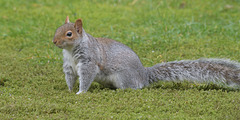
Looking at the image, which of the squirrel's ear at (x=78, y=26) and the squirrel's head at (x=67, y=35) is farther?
the squirrel's ear at (x=78, y=26)

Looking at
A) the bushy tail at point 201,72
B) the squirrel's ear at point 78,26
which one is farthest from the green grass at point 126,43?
the squirrel's ear at point 78,26

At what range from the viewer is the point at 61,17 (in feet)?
26.5

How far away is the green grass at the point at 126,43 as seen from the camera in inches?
152

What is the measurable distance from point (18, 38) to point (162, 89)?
3.59 meters

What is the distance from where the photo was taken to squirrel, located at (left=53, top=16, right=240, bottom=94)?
4.46 m

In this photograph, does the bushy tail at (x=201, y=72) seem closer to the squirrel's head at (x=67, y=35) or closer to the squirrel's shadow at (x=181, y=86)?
the squirrel's shadow at (x=181, y=86)

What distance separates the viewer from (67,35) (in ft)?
14.3

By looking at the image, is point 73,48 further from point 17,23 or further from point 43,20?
point 17,23

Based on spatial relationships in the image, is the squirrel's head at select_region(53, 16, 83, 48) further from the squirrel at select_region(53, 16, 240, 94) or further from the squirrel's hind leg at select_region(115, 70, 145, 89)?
the squirrel's hind leg at select_region(115, 70, 145, 89)

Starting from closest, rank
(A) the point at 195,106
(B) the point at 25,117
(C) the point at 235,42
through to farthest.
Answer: (B) the point at 25,117 < (A) the point at 195,106 < (C) the point at 235,42

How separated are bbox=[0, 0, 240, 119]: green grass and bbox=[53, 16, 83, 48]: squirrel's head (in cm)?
61

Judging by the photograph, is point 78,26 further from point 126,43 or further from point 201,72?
point 126,43

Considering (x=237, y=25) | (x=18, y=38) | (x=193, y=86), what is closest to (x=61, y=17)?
(x=18, y=38)

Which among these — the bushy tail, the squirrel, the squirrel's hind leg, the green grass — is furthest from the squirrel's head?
the bushy tail
